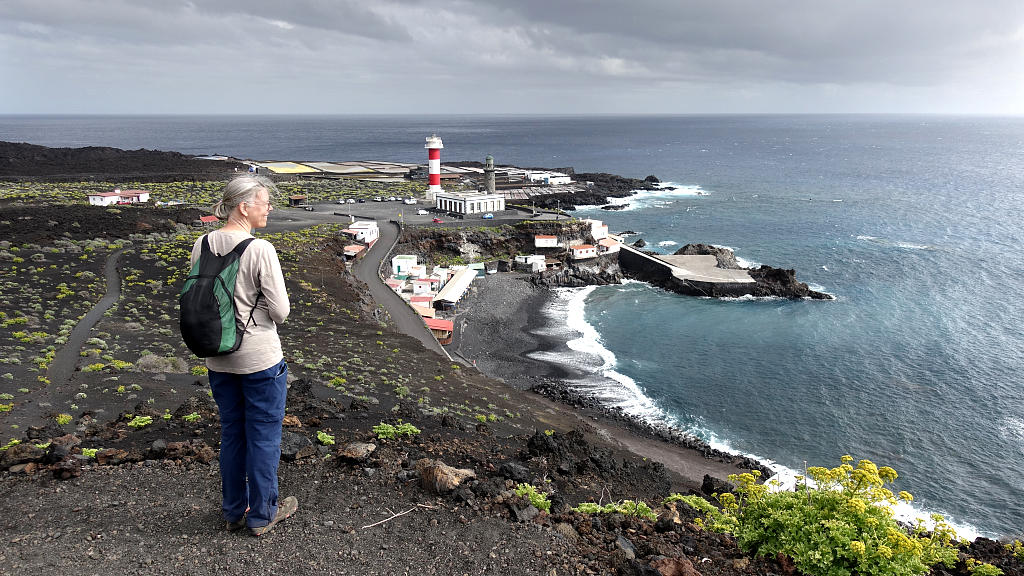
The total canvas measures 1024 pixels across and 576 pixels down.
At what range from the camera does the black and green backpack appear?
4242mm

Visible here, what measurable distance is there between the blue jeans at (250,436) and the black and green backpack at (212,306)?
41cm

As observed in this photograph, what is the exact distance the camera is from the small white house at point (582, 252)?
4950cm

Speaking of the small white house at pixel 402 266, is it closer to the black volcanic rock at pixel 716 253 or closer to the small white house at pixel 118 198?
the black volcanic rock at pixel 716 253

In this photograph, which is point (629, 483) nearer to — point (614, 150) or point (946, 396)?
point (946, 396)

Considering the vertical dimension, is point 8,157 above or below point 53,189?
above

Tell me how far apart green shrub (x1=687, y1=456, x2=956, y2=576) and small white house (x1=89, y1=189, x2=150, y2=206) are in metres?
60.5

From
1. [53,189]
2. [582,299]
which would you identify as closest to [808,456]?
[582,299]

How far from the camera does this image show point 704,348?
3303 cm

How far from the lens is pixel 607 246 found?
51.0m

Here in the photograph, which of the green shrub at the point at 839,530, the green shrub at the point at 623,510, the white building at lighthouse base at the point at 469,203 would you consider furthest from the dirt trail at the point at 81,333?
the white building at lighthouse base at the point at 469,203

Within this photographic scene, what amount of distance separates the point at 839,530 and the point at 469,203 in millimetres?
54645

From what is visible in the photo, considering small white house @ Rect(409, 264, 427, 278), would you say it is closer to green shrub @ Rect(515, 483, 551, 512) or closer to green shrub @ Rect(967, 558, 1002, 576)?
green shrub @ Rect(515, 483, 551, 512)

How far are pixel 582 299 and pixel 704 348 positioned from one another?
11.4 m

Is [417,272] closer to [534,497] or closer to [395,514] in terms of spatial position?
[534,497]
